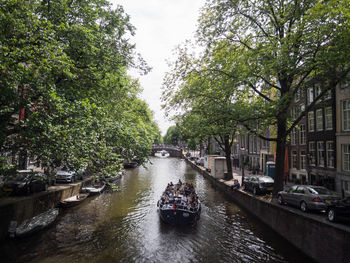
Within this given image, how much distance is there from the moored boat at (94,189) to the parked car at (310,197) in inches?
685

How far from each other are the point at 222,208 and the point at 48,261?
1456cm

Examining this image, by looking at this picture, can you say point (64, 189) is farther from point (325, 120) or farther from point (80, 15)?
point (325, 120)

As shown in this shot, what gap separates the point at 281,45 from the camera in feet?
43.4

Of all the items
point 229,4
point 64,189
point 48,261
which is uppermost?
point 229,4

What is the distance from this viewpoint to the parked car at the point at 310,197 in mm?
12594

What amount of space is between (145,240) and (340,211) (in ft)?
33.1

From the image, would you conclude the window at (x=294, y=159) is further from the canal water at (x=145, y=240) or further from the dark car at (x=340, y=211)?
the dark car at (x=340, y=211)

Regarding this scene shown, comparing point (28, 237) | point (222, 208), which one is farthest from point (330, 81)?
point (28, 237)

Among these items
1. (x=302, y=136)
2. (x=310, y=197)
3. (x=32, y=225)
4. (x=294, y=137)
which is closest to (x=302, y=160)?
(x=302, y=136)

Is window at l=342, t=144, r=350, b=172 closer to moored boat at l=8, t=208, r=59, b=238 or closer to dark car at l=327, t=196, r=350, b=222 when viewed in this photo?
dark car at l=327, t=196, r=350, b=222

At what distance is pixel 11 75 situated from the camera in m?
9.66

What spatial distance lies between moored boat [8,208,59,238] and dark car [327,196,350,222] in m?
15.3

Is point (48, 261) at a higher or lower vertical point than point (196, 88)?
lower

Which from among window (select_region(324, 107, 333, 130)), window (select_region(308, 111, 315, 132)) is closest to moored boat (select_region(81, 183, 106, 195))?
window (select_region(308, 111, 315, 132))
